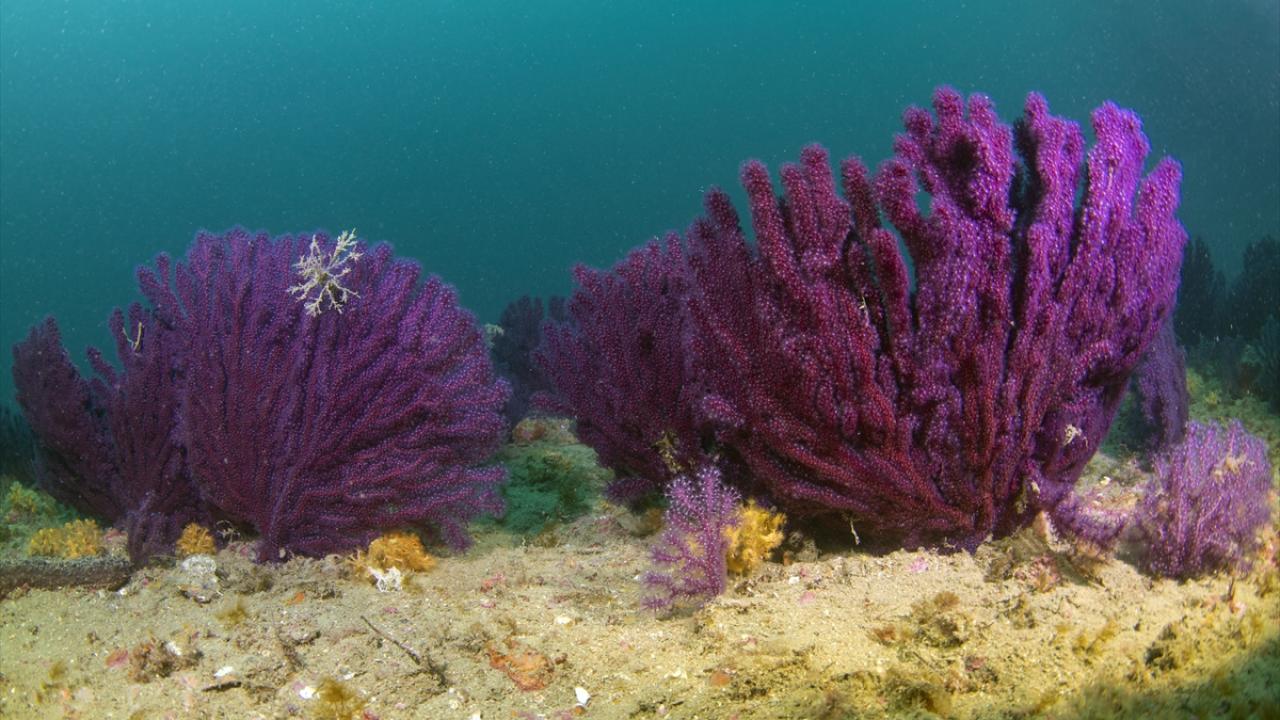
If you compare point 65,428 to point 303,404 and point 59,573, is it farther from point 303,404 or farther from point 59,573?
point 303,404

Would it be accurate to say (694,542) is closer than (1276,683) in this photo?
No

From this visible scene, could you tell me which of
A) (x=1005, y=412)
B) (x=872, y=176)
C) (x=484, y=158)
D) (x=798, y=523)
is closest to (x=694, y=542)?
(x=798, y=523)

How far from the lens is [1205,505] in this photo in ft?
9.13

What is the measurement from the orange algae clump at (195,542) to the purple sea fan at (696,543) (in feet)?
9.41

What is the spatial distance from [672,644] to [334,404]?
8.18ft

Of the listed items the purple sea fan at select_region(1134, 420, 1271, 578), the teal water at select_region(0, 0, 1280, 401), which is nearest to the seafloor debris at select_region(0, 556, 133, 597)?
the purple sea fan at select_region(1134, 420, 1271, 578)

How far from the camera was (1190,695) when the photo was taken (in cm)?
206

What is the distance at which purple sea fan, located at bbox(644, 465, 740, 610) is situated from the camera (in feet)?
11.1

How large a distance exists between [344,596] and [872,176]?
3.20 m

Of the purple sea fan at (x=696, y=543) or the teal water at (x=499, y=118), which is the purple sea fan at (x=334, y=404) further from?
the teal water at (x=499, y=118)

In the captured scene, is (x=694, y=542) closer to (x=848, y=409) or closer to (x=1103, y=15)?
(x=848, y=409)

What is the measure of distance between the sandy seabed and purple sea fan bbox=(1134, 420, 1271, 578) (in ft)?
0.33

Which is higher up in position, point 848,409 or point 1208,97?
point 1208,97

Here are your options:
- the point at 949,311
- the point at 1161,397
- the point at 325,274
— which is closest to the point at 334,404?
the point at 325,274
